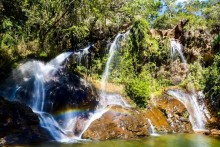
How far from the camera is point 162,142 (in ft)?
51.7

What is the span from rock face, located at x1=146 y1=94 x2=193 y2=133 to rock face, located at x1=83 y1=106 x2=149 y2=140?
1.63 metres

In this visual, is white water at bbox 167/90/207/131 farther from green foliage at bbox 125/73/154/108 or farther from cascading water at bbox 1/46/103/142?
cascading water at bbox 1/46/103/142

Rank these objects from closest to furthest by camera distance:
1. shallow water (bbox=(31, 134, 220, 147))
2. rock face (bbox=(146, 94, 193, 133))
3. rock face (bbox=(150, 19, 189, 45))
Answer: shallow water (bbox=(31, 134, 220, 147)) < rock face (bbox=(146, 94, 193, 133)) < rock face (bbox=(150, 19, 189, 45))

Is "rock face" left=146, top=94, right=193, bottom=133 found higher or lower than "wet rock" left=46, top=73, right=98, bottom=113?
lower

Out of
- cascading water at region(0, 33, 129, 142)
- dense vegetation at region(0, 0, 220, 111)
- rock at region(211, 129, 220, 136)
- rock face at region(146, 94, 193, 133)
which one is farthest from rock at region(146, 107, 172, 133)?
rock at region(211, 129, 220, 136)

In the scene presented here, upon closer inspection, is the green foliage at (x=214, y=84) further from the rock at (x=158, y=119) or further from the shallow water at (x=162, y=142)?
the shallow water at (x=162, y=142)

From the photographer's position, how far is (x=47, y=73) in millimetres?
20141

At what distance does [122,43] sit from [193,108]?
746 centimetres

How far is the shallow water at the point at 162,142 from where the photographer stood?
1438 cm

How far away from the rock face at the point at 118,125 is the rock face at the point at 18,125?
2570 millimetres

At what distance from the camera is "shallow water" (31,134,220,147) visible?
14.4 meters

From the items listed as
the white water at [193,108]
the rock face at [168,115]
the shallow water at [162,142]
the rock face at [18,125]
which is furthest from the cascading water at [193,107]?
the rock face at [18,125]

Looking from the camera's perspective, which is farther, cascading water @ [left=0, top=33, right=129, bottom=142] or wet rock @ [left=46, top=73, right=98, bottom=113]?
wet rock @ [left=46, top=73, right=98, bottom=113]

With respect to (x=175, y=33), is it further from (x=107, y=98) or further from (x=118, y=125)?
(x=118, y=125)
